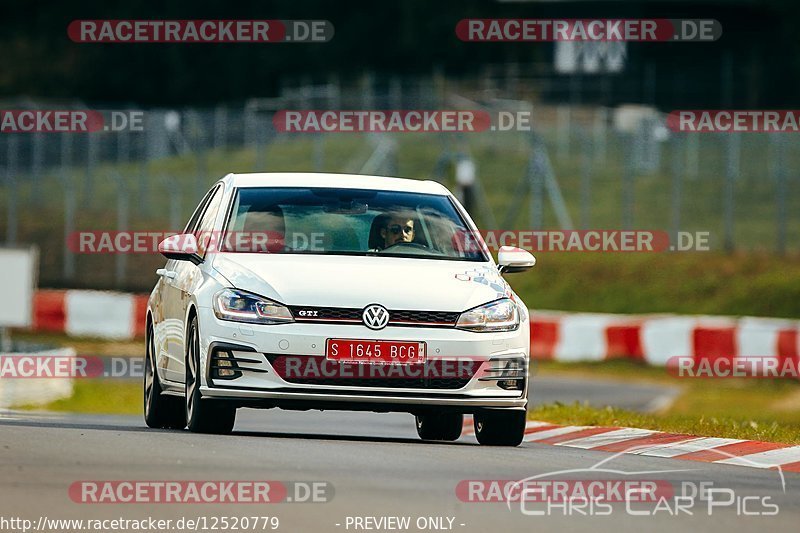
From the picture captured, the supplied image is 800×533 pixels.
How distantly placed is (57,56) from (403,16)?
13382 mm

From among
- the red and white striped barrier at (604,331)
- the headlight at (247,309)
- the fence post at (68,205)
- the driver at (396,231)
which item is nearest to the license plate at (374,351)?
the headlight at (247,309)

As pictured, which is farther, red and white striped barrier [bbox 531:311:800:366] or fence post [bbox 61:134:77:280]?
fence post [bbox 61:134:77:280]

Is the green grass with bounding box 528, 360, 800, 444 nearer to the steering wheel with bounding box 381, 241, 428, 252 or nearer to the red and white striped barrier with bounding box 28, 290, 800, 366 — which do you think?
the red and white striped barrier with bounding box 28, 290, 800, 366

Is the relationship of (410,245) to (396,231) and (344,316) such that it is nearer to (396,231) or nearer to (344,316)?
(396,231)

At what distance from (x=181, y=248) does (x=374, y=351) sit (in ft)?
5.06

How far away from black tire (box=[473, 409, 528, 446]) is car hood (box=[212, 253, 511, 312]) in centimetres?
73

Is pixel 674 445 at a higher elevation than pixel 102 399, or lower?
higher

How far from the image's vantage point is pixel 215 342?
10.8 m

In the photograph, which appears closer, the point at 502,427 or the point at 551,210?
the point at 502,427

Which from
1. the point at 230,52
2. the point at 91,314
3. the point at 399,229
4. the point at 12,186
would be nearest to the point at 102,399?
the point at 91,314

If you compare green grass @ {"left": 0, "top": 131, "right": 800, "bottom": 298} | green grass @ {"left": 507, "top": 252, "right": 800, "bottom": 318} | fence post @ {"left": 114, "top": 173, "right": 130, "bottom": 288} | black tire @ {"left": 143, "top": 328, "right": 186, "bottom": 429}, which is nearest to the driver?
black tire @ {"left": 143, "top": 328, "right": 186, "bottom": 429}

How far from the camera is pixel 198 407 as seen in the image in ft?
36.4

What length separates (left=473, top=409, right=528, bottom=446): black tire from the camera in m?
11.4

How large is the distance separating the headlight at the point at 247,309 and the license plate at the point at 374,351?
1.00 ft
